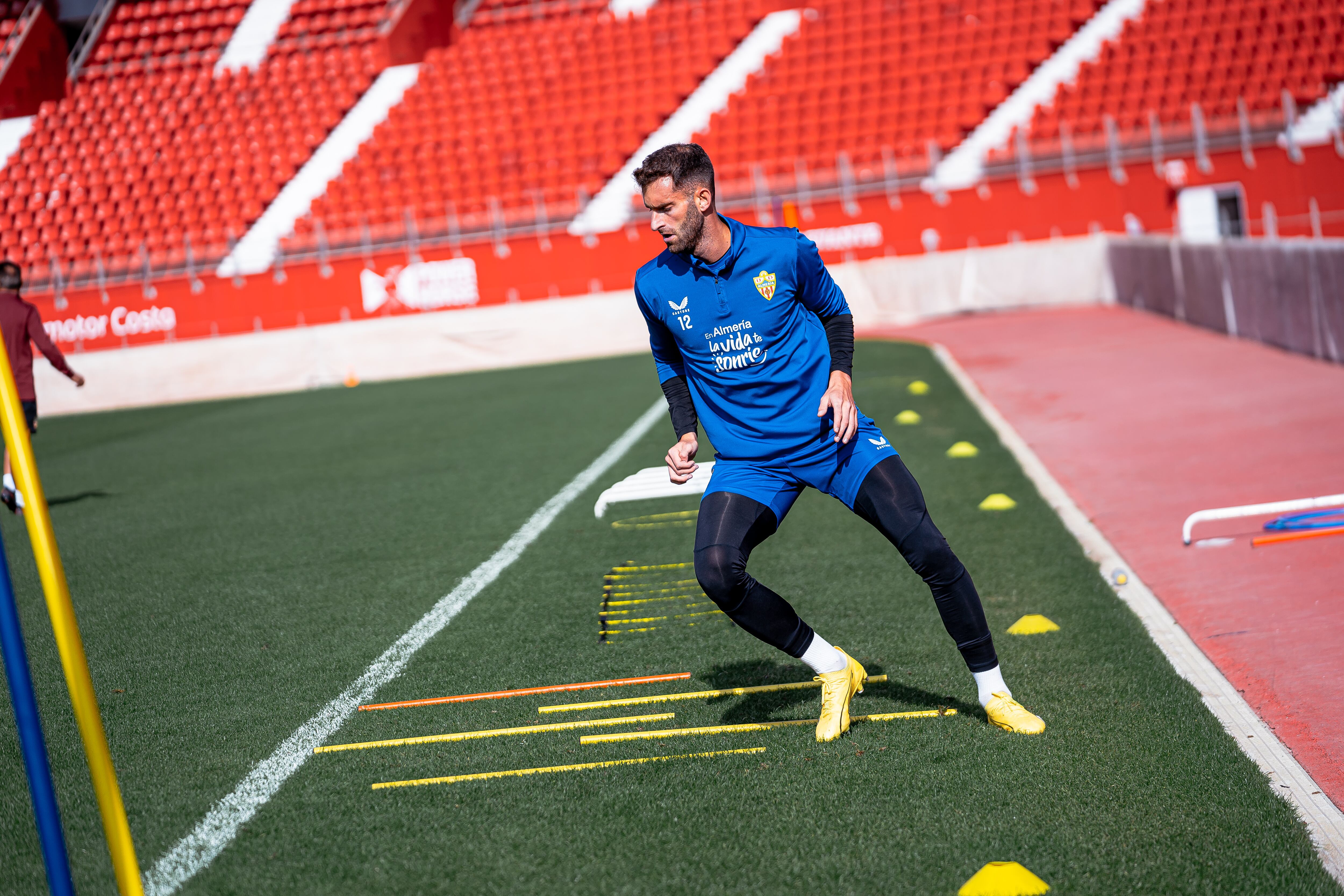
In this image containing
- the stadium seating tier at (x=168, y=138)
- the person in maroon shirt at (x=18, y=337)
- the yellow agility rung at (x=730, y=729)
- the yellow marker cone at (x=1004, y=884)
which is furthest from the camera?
the stadium seating tier at (x=168, y=138)

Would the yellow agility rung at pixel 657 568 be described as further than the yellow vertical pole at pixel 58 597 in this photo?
Yes

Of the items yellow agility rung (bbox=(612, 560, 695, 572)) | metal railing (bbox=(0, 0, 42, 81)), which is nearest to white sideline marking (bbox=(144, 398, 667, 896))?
yellow agility rung (bbox=(612, 560, 695, 572))

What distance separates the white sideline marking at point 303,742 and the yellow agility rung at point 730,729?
0.97 m

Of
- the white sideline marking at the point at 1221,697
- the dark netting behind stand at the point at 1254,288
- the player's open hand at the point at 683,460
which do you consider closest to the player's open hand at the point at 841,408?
the player's open hand at the point at 683,460

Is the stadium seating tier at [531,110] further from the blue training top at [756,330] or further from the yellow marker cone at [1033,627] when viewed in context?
the blue training top at [756,330]

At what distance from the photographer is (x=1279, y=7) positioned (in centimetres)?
2639

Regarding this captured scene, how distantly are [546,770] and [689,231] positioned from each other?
1.71 meters

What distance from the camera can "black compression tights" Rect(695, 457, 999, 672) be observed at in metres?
3.93

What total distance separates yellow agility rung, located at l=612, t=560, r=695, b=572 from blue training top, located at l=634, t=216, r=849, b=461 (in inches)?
98.9

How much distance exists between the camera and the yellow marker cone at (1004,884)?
2992 mm

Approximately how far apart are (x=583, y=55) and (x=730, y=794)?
91.3 feet

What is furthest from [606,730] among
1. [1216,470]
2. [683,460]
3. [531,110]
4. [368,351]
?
[531,110]

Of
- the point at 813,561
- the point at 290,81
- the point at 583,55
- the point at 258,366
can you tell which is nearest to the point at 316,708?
the point at 813,561

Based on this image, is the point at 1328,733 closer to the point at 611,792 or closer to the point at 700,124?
the point at 611,792
